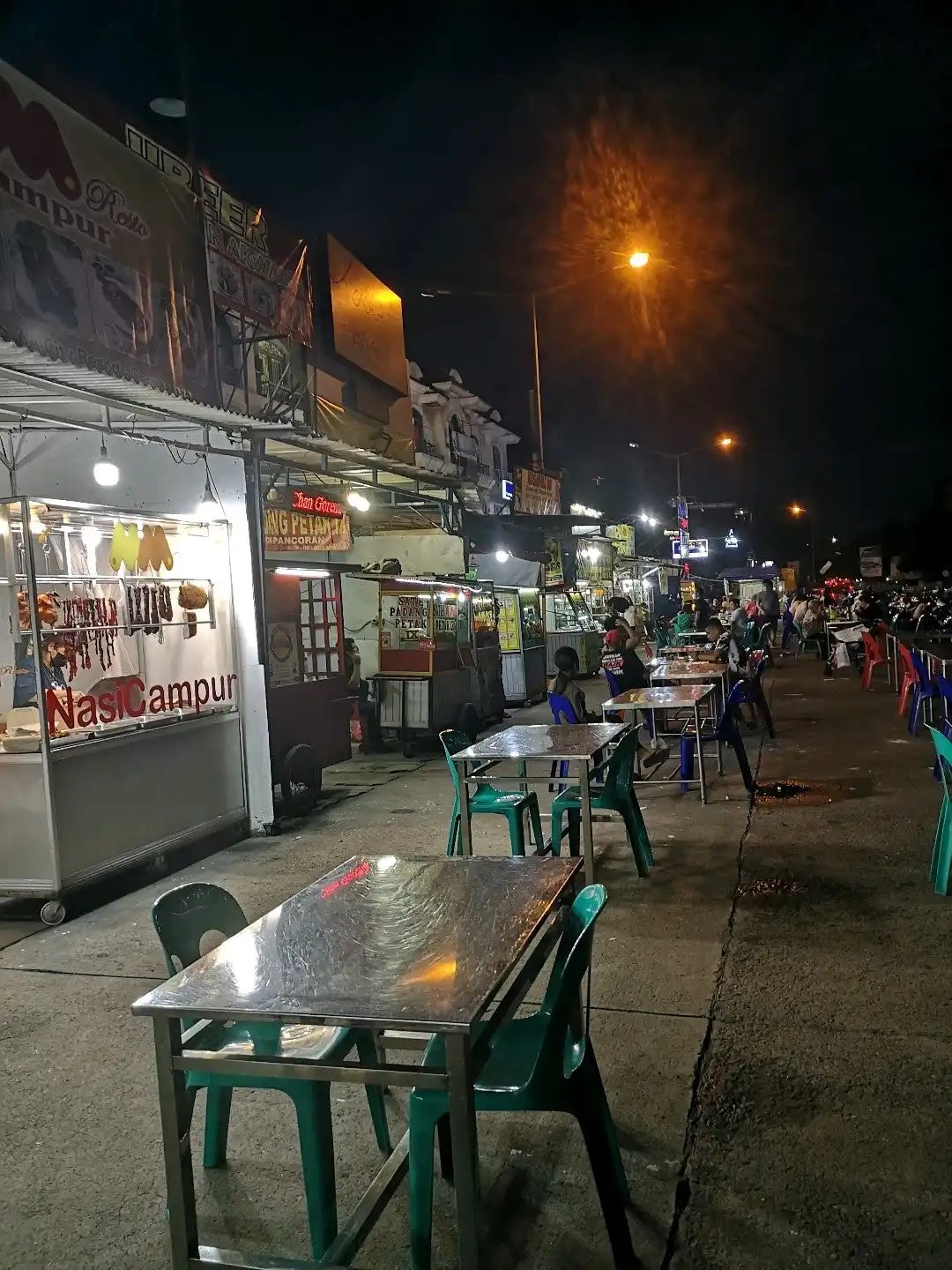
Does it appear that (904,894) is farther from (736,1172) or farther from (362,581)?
(362,581)

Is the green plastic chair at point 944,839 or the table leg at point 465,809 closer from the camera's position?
the green plastic chair at point 944,839

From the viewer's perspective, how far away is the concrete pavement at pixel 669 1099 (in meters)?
3.05

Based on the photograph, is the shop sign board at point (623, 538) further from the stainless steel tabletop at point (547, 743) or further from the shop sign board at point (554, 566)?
the stainless steel tabletop at point (547, 743)

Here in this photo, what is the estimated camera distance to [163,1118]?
8.59 ft

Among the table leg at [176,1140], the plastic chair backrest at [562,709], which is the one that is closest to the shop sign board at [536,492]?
the plastic chair backrest at [562,709]

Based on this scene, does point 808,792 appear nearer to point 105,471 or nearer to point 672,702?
point 672,702

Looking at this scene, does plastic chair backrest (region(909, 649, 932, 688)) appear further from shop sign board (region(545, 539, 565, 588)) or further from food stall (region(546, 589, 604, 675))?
shop sign board (region(545, 539, 565, 588))

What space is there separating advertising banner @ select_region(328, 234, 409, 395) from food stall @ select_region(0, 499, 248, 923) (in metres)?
5.15

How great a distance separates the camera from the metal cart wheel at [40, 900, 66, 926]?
6.40 meters

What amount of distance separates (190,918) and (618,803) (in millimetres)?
3803

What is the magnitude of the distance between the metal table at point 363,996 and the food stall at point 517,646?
13505 mm

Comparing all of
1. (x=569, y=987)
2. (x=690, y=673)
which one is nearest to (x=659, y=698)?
(x=690, y=673)

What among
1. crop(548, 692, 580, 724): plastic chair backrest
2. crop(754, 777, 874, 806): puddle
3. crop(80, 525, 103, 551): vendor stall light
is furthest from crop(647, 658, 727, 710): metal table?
crop(80, 525, 103, 551): vendor stall light

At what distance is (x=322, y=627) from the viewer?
33.6ft
